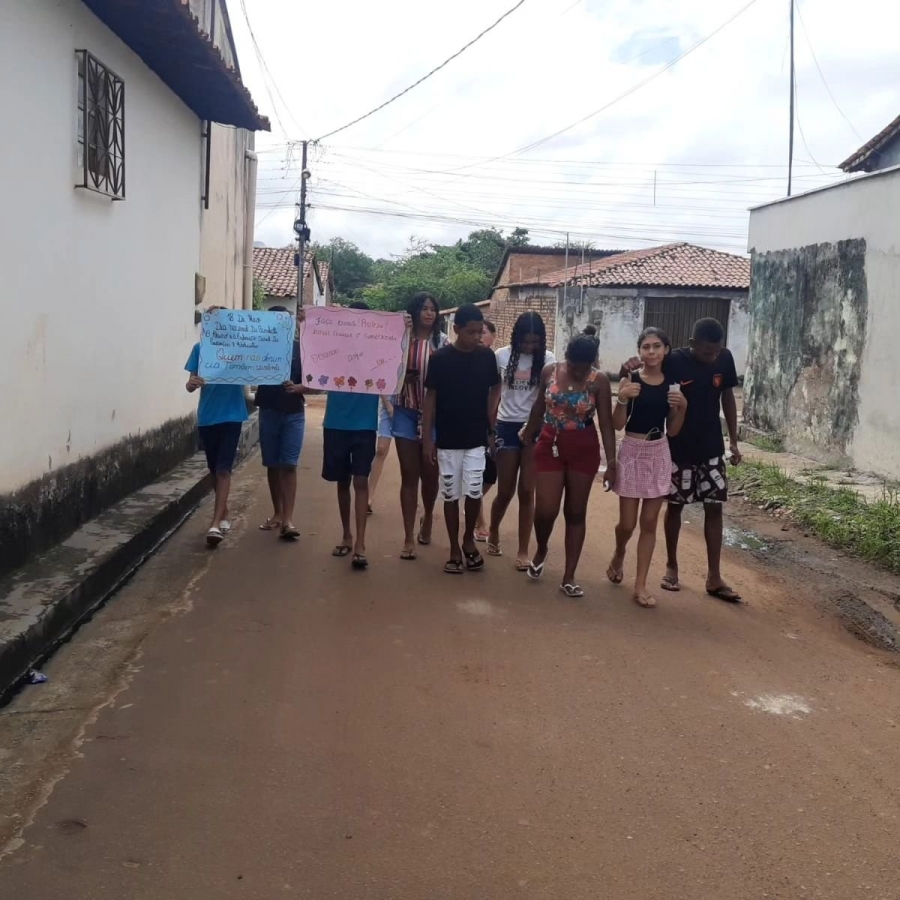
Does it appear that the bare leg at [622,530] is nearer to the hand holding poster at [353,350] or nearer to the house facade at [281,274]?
the hand holding poster at [353,350]

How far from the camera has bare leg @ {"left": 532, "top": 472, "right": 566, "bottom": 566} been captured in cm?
590

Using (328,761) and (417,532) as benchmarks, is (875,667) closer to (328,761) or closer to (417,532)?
(328,761)

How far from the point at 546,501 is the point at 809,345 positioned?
755 cm

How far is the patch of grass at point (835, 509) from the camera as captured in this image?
23.8ft

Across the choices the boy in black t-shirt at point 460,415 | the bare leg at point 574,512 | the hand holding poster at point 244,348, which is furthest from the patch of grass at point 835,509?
the hand holding poster at point 244,348

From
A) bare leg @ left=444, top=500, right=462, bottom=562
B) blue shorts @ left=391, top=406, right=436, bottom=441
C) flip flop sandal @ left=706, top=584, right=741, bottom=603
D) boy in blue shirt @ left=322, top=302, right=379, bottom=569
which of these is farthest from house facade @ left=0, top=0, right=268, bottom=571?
flip flop sandal @ left=706, top=584, right=741, bottom=603

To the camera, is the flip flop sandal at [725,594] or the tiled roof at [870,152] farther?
the tiled roof at [870,152]

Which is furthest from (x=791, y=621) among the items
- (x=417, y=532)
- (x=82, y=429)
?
(x=82, y=429)

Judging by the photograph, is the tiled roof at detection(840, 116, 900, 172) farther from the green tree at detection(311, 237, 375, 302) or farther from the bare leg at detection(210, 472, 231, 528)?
the green tree at detection(311, 237, 375, 302)

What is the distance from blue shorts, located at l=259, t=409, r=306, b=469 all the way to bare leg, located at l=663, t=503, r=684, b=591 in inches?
104

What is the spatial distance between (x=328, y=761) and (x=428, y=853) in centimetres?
70

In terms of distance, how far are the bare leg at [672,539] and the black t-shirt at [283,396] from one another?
2745 millimetres

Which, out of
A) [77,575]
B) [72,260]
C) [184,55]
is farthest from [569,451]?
[184,55]

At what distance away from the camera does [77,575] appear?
17.6ft
